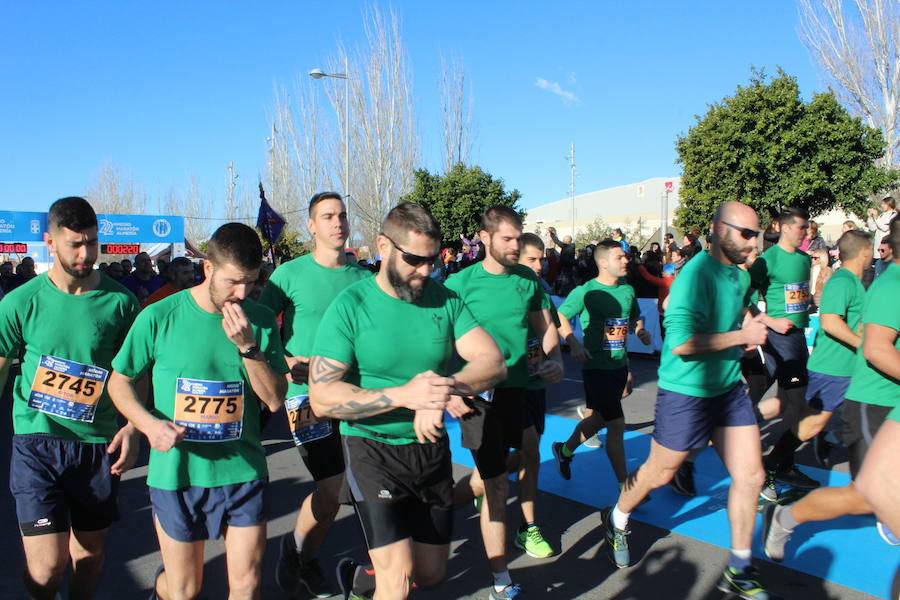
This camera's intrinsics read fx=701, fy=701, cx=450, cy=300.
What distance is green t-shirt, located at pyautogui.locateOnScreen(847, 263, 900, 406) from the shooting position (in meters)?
3.36

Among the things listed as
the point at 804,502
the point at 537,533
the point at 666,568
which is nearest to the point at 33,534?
the point at 537,533

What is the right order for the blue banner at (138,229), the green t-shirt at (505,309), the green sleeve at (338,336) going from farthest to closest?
1. the blue banner at (138,229)
2. the green t-shirt at (505,309)
3. the green sleeve at (338,336)

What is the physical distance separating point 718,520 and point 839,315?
1.64m

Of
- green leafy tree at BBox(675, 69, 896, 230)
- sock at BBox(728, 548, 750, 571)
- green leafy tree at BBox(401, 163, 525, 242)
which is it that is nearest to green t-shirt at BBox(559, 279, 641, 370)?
sock at BBox(728, 548, 750, 571)

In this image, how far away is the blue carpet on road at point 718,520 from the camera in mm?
4000

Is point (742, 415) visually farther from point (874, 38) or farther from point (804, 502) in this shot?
point (874, 38)

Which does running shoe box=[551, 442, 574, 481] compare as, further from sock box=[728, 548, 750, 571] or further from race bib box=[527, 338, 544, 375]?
sock box=[728, 548, 750, 571]

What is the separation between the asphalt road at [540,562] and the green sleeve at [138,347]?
165 centimetres

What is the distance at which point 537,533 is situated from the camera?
4.28m

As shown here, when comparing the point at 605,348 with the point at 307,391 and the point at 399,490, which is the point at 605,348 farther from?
the point at 399,490

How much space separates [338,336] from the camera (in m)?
2.69

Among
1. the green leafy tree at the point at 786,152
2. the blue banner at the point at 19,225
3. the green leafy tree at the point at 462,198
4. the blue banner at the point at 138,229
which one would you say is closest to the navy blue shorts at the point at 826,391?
the green leafy tree at the point at 786,152

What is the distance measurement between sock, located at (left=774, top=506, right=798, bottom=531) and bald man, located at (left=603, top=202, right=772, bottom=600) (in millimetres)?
201

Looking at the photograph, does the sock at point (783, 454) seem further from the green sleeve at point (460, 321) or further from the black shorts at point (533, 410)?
the green sleeve at point (460, 321)
